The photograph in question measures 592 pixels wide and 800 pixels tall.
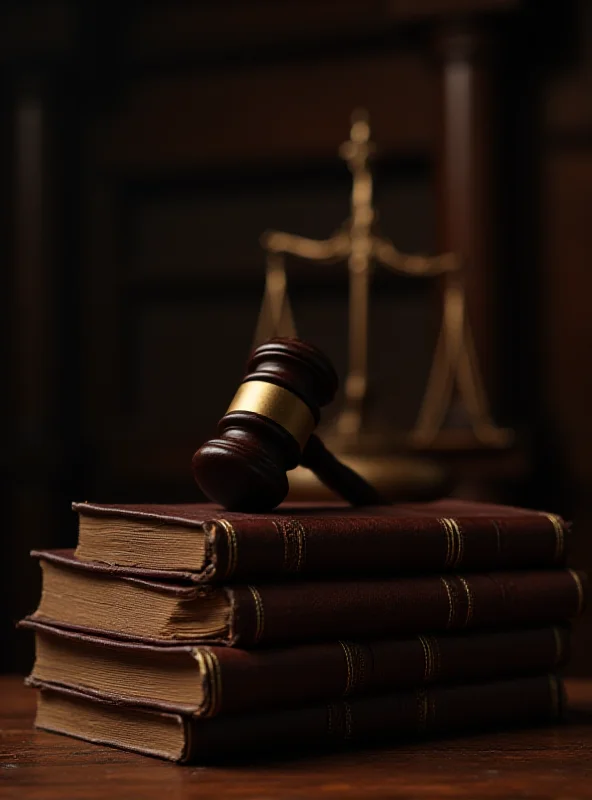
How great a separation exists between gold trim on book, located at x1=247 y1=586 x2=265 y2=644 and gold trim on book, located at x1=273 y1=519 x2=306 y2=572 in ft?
0.12

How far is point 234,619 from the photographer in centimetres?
102

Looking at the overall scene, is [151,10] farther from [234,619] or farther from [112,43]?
[234,619]

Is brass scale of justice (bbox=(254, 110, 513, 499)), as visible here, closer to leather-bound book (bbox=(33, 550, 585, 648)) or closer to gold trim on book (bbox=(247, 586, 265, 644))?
leather-bound book (bbox=(33, 550, 585, 648))

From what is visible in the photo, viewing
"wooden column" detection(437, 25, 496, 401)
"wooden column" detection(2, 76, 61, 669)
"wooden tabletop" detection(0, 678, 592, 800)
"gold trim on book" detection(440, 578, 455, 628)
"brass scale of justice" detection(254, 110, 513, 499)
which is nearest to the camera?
"wooden tabletop" detection(0, 678, 592, 800)

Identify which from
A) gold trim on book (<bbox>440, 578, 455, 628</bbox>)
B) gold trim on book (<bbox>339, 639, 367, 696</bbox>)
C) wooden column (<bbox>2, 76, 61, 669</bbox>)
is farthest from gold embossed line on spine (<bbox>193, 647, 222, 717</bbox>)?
wooden column (<bbox>2, 76, 61, 669</bbox>)

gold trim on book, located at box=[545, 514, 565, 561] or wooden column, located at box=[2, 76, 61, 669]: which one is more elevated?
wooden column, located at box=[2, 76, 61, 669]

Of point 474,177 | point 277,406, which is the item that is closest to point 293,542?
point 277,406

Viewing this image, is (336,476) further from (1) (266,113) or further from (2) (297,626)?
(1) (266,113)

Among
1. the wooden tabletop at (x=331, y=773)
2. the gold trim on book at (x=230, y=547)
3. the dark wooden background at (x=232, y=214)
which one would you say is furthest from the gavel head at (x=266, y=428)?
the dark wooden background at (x=232, y=214)

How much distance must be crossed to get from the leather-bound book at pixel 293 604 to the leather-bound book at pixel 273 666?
0.04ft

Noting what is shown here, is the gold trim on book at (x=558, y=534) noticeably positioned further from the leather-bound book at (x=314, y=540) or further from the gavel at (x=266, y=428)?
the gavel at (x=266, y=428)

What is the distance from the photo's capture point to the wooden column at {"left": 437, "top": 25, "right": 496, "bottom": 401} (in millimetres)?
2906

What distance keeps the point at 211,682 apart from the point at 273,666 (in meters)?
0.05

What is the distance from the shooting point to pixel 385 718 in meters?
1.13
